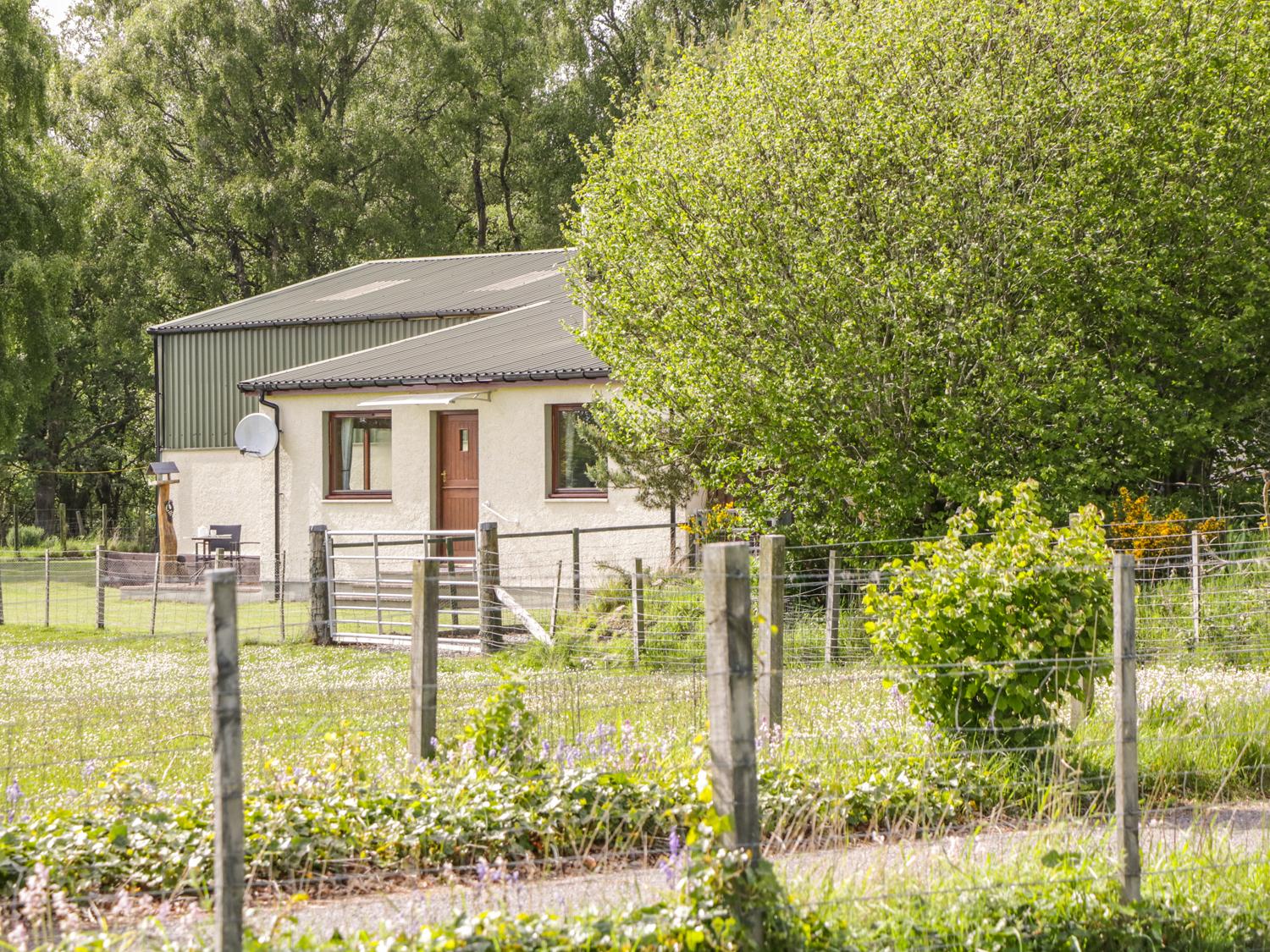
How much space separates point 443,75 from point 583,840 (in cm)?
4236

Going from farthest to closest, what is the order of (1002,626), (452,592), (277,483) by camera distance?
(277,483)
(452,592)
(1002,626)

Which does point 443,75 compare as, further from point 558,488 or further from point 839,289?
point 839,289

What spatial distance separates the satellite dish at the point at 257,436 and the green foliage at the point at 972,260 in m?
11.0

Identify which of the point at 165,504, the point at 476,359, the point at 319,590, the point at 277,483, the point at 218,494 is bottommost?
the point at 319,590

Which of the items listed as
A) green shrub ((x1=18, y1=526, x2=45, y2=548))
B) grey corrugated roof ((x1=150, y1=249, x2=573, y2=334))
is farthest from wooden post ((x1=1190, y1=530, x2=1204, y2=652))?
green shrub ((x1=18, y1=526, x2=45, y2=548))

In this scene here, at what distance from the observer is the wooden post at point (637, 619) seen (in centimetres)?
1367

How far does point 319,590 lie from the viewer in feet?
58.6

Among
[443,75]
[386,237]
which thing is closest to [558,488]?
[386,237]

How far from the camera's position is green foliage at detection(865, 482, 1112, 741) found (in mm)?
7309

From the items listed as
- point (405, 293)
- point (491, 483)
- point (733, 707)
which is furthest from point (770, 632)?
point (405, 293)

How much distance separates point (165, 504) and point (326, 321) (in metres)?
5.37

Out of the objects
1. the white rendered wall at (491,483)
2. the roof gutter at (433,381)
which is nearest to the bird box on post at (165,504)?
the white rendered wall at (491,483)

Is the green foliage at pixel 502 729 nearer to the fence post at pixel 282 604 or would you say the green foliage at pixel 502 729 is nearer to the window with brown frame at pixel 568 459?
the fence post at pixel 282 604

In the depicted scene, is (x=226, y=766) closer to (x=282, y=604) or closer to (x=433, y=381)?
(x=282, y=604)
